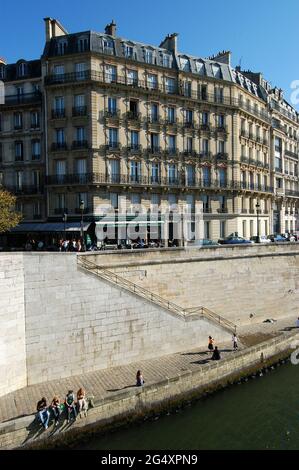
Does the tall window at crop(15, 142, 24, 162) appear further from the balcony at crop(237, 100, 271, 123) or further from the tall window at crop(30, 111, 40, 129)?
the balcony at crop(237, 100, 271, 123)

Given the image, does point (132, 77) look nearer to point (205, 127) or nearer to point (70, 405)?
point (205, 127)

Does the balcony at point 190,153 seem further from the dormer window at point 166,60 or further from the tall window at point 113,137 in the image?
the dormer window at point 166,60

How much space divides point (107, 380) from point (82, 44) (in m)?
23.8

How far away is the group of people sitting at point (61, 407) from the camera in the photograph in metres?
14.6

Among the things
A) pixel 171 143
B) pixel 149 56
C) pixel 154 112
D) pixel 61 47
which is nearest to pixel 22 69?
pixel 61 47

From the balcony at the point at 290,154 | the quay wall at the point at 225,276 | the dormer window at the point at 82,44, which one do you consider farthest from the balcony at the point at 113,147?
the balcony at the point at 290,154

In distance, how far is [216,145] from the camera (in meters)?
36.9

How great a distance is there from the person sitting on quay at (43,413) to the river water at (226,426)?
156 cm

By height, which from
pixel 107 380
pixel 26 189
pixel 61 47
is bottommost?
pixel 107 380

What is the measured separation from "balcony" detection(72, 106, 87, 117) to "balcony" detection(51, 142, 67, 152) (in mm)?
2197

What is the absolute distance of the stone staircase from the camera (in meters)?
19.3

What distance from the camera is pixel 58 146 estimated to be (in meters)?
31.8
